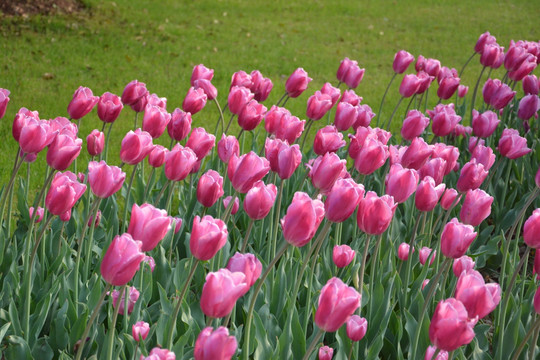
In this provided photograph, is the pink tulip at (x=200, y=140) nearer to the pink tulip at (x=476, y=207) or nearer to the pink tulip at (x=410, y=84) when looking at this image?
the pink tulip at (x=476, y=207)

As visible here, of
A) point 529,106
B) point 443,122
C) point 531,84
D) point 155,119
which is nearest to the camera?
Result: point 155,119

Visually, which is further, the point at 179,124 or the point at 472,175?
the point at 179,124

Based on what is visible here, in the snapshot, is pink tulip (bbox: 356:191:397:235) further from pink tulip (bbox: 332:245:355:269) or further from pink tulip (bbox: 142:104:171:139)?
pink tulip (bbox: 142:104:171:139)

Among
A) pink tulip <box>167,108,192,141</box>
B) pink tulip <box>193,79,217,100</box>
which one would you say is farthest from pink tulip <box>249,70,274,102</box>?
pink tulip <box>167,108,192,141</box>

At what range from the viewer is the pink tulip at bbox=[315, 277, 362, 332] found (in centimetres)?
139

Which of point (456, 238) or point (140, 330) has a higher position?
point (456, 238)

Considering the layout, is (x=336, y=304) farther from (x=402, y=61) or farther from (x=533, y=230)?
(x=402, y=61)

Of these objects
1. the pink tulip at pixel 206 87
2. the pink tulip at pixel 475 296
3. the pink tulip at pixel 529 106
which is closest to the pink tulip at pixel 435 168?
the pink tulip at pixel 475 296

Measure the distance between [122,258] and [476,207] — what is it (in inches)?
45.0

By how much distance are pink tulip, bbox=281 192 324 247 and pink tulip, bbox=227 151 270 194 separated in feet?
1.13

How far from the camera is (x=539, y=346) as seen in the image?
93.9 inches

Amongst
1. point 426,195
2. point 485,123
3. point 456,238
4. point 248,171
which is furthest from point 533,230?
point 485,123

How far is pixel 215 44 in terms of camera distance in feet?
28.8

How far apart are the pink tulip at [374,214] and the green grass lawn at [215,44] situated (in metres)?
2.95
